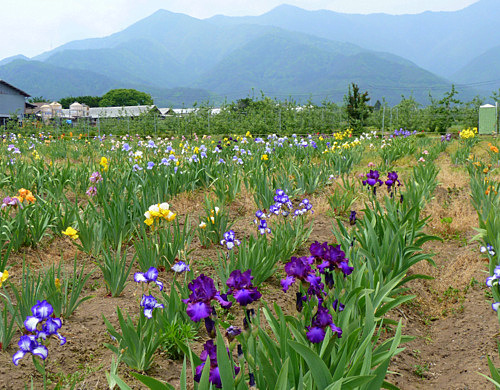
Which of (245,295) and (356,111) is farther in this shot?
(356,111)

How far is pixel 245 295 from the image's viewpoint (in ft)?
4.40

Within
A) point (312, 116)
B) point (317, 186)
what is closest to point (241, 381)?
point (317, 186)

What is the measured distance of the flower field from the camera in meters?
1.47

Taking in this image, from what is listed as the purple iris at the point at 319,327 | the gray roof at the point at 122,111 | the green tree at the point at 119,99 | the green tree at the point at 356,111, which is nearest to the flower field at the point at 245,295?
the purple iris at the point at 319,327

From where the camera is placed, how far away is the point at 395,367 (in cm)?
229

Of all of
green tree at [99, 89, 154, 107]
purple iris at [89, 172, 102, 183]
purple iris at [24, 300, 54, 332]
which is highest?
green tree at [99, 89, 154, 107]

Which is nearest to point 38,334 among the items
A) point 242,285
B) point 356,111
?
point 242,285

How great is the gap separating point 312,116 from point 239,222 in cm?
1922

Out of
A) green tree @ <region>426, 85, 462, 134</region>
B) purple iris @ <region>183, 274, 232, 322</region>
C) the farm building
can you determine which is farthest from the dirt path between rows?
the farm building

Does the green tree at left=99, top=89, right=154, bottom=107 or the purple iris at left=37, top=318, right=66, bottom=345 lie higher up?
the green tree at left=99, top=89, right=154, bottom=107

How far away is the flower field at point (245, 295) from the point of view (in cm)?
147

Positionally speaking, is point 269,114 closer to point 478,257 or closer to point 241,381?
point 478,257

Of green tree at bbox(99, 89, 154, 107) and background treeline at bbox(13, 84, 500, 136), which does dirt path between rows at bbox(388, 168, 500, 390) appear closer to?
background treeline at bbox(13, 84, 500, 136)

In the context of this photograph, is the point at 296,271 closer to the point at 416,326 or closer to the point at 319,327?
the point at 319,327
